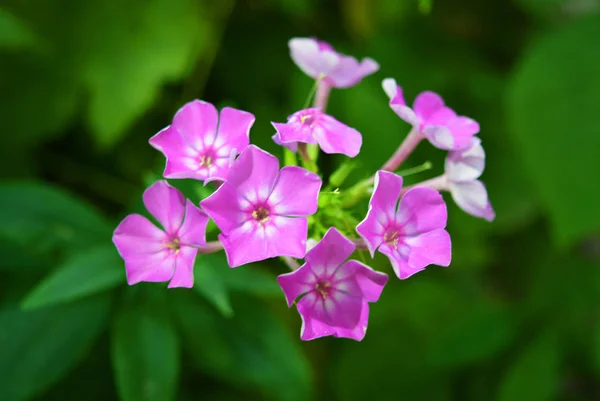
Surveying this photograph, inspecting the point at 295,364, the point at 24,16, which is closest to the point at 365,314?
the point at 295,364

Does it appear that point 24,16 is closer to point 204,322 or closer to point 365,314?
point 204,322

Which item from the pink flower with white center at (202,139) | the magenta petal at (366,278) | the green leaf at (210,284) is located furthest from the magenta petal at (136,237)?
the magenta petal at (366,278)

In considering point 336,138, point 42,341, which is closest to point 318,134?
point 336,138

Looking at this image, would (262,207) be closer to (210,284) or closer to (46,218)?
(210,284)

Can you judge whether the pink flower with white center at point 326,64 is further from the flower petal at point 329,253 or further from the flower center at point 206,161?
the flower petal at point 329,253

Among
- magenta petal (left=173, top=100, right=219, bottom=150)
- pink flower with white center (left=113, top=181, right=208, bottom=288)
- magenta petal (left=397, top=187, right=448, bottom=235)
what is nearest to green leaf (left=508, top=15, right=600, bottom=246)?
magenta petal (left=397, top=187, right=448, bottom=235)

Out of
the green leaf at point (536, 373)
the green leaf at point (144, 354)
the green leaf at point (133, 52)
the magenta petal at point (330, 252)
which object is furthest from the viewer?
the green leaf at point (133, 52)

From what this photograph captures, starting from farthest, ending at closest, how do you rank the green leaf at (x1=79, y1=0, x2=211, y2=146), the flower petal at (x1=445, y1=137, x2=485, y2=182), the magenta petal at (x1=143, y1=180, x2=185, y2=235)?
the green leaf at (x1=79, y1=0, x2=211, y2=146) < the flower petal at (x1=445, y1=137, x2=485, y2=182) < the magenta petal at (x1=143, y1=180, x2=185, y2=235)

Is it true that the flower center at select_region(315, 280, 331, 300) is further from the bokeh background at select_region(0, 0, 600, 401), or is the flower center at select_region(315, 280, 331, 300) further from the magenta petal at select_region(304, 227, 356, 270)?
the bokeh background at select_region(0, 0, 600, 401)
